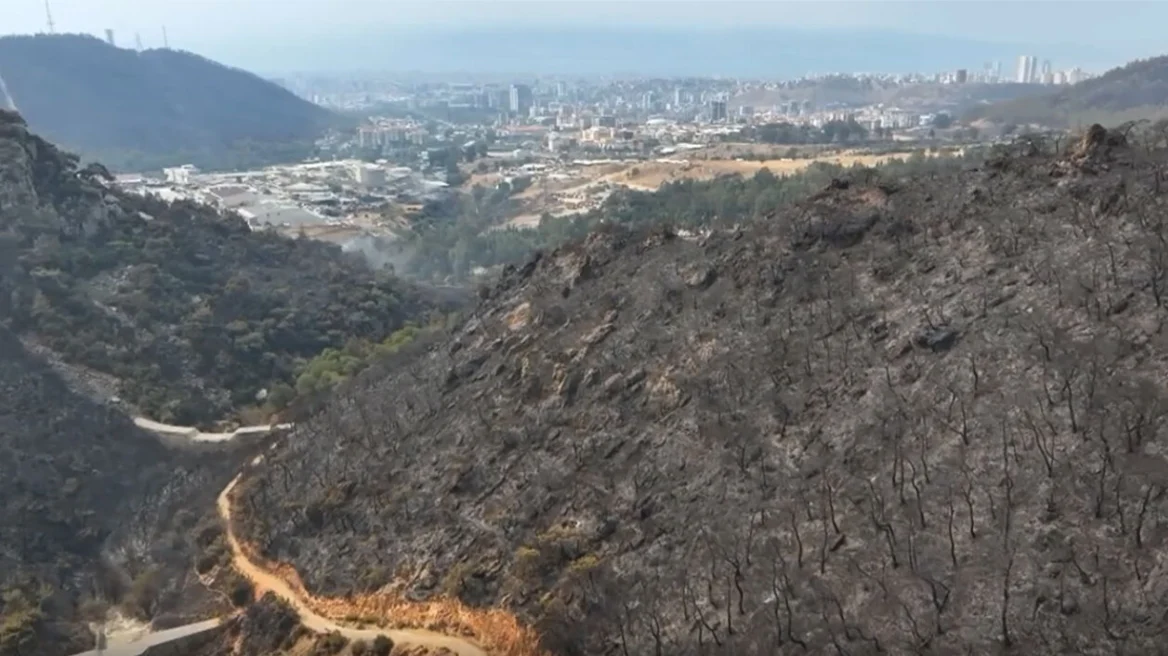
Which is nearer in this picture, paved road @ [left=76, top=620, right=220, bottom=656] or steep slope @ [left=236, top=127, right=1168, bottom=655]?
steep slope @ [left=236, top=127, right=1168, bottom=655]

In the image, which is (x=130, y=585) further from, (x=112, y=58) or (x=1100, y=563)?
(x=112, y=58)

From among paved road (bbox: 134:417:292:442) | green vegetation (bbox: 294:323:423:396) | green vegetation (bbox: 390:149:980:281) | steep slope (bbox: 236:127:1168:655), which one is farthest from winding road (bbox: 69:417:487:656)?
green vegetation (bbox: 390:149:980:281)

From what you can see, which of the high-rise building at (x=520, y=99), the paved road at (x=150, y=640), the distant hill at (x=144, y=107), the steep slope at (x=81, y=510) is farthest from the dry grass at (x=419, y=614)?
the high-rise building at (x=520, y=99)

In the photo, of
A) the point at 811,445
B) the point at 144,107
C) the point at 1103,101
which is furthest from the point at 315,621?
the point at 144,107

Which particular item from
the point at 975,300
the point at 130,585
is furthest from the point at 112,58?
the point at 975,300

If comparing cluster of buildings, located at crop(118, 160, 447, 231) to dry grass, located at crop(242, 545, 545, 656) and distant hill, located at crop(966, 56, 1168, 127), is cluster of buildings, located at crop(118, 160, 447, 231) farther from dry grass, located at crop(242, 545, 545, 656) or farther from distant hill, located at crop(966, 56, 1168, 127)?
distant hill, located at crop(966, 56, 1168, 127)

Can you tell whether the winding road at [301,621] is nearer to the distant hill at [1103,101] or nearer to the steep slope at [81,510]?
the steep slope at [81,510]
